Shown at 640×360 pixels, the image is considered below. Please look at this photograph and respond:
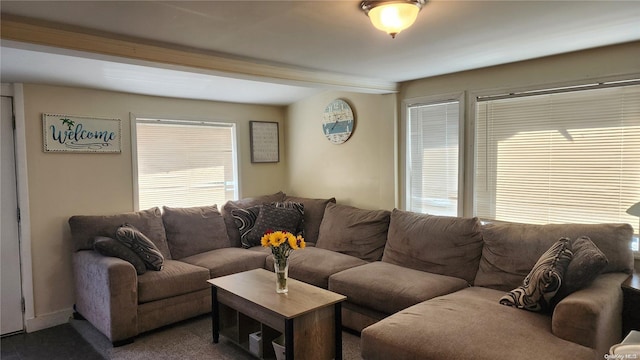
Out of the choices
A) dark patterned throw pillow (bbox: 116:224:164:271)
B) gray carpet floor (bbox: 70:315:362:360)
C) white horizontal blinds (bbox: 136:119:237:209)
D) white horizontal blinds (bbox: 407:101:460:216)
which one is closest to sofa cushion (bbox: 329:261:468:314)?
gray carpet floor (bbox: 70:315:362:360)

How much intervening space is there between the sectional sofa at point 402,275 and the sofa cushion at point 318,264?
0.03 feet

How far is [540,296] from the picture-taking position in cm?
225

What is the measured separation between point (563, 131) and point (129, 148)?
3938 millimetres

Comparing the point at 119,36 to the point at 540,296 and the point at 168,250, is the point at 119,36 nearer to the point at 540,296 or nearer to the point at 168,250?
the point at 168,250

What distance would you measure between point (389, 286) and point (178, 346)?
1684 millimetres

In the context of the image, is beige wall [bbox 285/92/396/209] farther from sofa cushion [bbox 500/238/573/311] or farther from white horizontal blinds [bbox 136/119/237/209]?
sofa cushion [bbox 500/238/573/311]

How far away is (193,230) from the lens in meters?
4.11

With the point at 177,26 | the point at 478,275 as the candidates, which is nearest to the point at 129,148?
the point at 177,26

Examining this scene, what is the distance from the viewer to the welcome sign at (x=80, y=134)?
138 inches

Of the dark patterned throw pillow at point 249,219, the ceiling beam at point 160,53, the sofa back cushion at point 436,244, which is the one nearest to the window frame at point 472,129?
the sofa back cushion at point 436,244

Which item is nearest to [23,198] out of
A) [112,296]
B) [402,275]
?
[112,296]

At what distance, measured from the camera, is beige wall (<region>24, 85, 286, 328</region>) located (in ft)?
11.3

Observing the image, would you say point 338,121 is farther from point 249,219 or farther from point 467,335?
point 467,335

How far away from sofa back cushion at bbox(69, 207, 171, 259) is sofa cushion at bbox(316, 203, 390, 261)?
5.27 feet
